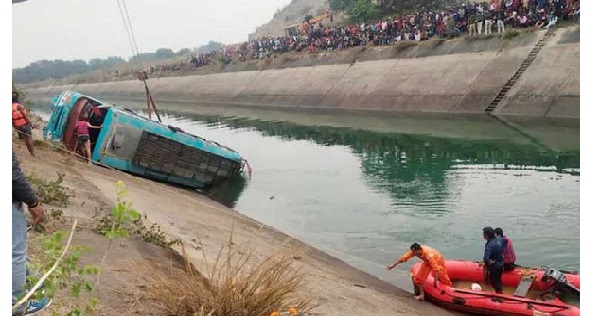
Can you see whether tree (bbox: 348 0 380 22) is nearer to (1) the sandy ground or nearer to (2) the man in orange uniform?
(1) the sandy ground

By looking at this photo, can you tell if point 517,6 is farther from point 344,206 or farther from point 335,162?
point 344,206

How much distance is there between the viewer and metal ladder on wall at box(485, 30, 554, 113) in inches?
1097

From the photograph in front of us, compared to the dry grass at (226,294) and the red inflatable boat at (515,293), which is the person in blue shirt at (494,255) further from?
the dry grass at (226,294)

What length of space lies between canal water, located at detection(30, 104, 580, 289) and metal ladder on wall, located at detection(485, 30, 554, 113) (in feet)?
19.3

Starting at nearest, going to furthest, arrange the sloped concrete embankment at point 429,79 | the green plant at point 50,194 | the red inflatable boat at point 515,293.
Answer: the red inflatable boat at point 515,293
the green plant at point 50,194
the sloped concrete embankment at point 429,79

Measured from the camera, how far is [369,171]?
19578 millimetres

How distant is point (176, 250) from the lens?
305 inches

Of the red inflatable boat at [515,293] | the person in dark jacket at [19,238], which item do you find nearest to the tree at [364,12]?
the red inflatable boat at [515,293]

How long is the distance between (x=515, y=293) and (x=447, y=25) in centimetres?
2899

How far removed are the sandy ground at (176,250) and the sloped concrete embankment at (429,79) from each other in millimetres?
18857

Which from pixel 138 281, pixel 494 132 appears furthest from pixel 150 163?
pixel 494 132

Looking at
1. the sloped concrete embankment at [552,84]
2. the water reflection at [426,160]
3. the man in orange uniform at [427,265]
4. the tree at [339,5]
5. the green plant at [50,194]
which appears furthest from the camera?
the tree at [339,5]

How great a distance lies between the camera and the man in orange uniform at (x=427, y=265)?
8688mm

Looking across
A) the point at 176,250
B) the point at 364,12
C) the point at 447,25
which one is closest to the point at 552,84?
the point at 447,25
